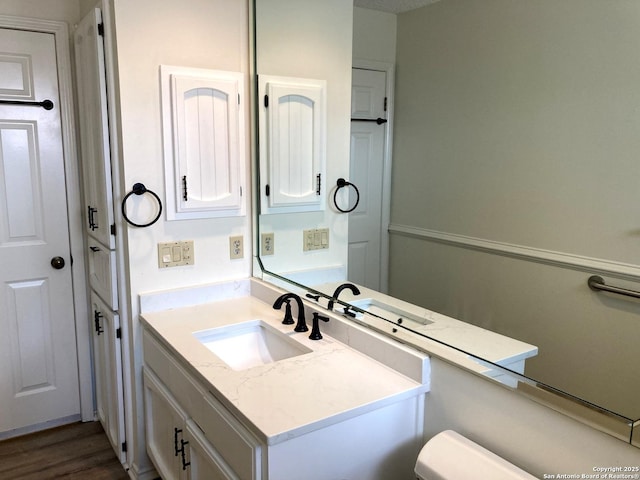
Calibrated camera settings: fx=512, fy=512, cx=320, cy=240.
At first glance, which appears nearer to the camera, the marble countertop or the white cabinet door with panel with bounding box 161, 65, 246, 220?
the marble countertop

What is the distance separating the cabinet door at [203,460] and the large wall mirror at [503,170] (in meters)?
0.75

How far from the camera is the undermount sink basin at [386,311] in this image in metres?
1.66

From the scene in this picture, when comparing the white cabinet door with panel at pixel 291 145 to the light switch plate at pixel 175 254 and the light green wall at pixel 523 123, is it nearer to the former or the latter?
the light switch plate at pixel 175 254

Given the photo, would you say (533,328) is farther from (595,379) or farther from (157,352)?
(157,352)

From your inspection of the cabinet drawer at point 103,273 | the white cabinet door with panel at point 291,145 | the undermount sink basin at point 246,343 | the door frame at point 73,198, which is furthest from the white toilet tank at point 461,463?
the door frame at point 73,198

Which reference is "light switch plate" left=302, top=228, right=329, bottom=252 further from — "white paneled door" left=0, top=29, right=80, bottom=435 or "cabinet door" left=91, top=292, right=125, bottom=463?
"white paneled door" left=0, top=29, right=80, bottom=435

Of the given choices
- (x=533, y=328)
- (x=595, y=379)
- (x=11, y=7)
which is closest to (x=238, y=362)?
(x=533, y=328)

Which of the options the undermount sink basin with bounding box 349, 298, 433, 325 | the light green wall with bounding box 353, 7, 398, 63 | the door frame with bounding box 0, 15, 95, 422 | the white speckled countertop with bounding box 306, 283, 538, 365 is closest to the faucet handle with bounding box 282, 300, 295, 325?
the undermount sink basin with bounding box 349, 298, 433, 325

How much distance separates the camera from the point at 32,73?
2.48 meters

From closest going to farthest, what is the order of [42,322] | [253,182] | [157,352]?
[157,352] < [253,182] < [42,322]

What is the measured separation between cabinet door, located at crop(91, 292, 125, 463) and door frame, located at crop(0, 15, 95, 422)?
0.08 meters

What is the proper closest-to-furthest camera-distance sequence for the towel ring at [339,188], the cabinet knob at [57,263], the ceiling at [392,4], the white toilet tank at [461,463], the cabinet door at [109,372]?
the white toilet tank at [461,463] < the ceiling at [392,4] < the towel ring at [339,188] < the cabinet door at [109,372] < the cabinet knob at [57,263]

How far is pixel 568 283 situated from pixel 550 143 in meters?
0.35

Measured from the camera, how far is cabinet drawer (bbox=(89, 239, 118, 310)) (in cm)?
222
